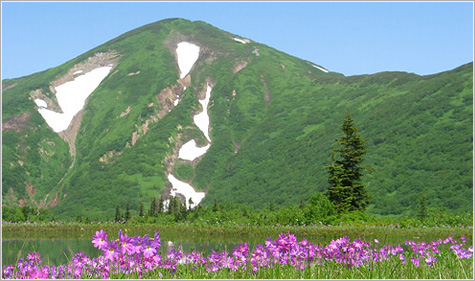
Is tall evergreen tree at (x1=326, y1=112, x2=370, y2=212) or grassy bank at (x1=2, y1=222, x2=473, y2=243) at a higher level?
tall evergreen tree at (x1=326, y1=112, x2=370, y2=212)

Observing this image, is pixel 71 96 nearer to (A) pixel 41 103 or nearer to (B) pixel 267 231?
(A) pixel 41 103

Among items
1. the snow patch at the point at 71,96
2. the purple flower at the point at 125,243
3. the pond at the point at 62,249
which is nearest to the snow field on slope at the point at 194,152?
the snow patch at the point at 71,96

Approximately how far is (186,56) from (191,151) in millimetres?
61467

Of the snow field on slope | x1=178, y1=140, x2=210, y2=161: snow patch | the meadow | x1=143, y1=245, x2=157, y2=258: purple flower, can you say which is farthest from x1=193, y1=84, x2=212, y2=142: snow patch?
x1=143, y1=245, x2=157, y2=258: purple flower

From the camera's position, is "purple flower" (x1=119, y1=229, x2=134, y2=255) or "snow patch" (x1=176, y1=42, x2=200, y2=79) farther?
"snow patch" (x1=176, y1=42, x2=200, y2=79)

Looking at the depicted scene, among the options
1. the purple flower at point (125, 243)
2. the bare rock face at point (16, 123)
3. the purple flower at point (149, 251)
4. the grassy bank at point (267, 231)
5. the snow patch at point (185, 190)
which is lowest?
the grassy bank at point (267, 231)

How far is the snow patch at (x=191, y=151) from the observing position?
451 feet

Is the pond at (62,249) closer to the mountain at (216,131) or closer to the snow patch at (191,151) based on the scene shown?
the mountain at (216,131)

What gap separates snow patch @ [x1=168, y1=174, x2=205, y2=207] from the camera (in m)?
117

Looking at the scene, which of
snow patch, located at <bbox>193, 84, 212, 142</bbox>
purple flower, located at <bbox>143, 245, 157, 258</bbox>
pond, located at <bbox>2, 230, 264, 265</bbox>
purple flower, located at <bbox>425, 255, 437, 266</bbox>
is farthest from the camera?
snow patch, located at <bbox>193, 84, 212, 142</bbox>

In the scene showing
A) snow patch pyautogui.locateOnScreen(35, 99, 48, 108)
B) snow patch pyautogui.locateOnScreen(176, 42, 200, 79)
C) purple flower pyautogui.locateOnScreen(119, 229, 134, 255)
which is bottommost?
purple flower pyautogui.locateOnScreen(119, 229, 134, 255)

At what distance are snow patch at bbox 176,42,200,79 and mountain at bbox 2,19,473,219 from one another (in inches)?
29.5

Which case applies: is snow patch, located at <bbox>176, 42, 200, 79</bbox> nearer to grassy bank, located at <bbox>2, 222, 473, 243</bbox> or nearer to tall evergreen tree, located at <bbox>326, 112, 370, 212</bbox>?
tall evergreen tree, located at <bbox>326, 112, 370, 212</bbox>

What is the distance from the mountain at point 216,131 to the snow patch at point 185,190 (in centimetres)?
46
